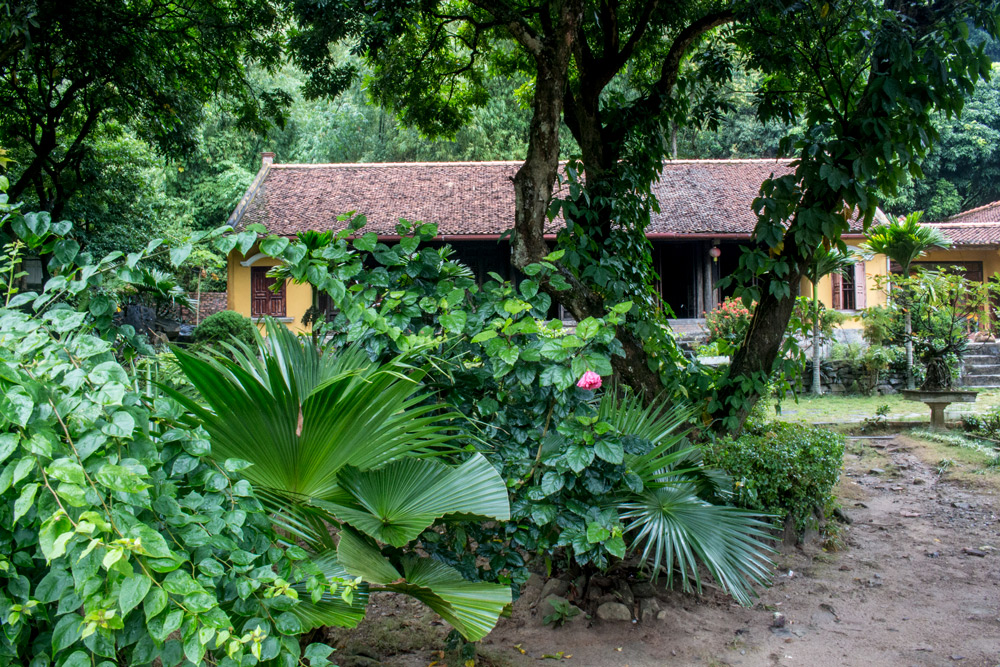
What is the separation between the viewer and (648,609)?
382 cm

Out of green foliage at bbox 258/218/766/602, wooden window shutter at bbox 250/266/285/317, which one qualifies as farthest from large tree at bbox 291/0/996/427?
wooden window shutter at bbox 250/266/285/317

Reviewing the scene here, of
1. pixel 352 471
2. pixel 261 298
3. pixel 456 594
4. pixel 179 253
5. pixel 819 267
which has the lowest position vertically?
pixel 456 594

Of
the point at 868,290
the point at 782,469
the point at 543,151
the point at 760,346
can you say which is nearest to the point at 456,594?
the point at 782,469

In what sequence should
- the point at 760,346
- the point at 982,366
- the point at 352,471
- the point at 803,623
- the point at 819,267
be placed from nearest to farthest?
the point at 352,471 → the point at 803,623 → the point at 760,346 → the point at 819,267 → the point at 982,366

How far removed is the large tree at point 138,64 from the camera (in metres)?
7.19

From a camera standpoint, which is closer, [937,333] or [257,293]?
[937,333]

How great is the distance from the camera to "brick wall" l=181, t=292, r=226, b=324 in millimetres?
19016

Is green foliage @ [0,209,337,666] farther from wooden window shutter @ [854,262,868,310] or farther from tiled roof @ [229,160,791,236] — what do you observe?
wooden window shutter @ [854,262,868,310]

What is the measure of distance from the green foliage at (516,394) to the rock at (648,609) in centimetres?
63

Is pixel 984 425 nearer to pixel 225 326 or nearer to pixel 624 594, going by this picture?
pixel 624 594

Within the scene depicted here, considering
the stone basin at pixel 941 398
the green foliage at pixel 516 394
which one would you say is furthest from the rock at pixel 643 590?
the stone basin at pixel 941 398

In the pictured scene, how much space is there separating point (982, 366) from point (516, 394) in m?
15.9

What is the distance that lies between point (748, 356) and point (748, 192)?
45.8 feet

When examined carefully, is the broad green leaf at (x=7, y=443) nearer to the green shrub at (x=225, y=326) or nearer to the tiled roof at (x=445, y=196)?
the green shrub at (x=225, y=326)
